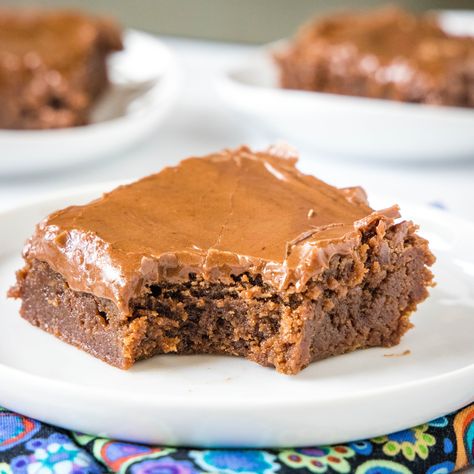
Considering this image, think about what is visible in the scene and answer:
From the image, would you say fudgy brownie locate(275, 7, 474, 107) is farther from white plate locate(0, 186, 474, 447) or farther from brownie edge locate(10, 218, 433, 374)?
brownie edge locate(10, 218, 433, 374)

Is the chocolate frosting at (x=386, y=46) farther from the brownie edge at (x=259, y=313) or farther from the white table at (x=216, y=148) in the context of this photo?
the brownie edge at (x=259, y=313)

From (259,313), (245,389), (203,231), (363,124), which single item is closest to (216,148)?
(363,124)

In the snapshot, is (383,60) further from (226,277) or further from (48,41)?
(226,277)

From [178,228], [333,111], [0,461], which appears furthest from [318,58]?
[0,461]

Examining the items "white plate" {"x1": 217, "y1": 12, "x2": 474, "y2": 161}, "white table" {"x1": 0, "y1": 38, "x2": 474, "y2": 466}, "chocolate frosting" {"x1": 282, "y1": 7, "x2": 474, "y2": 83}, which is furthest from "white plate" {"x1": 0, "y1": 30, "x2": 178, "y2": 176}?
"chocolate frosting" {"x1": 282, "y1": 7, "x2": 474, "y2": 83}

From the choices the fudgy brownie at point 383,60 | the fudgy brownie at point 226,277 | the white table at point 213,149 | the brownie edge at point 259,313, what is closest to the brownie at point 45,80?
the white table at point 213,149

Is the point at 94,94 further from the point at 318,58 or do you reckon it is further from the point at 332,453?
the point at 332,453

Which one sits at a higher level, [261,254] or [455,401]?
[261,254]
